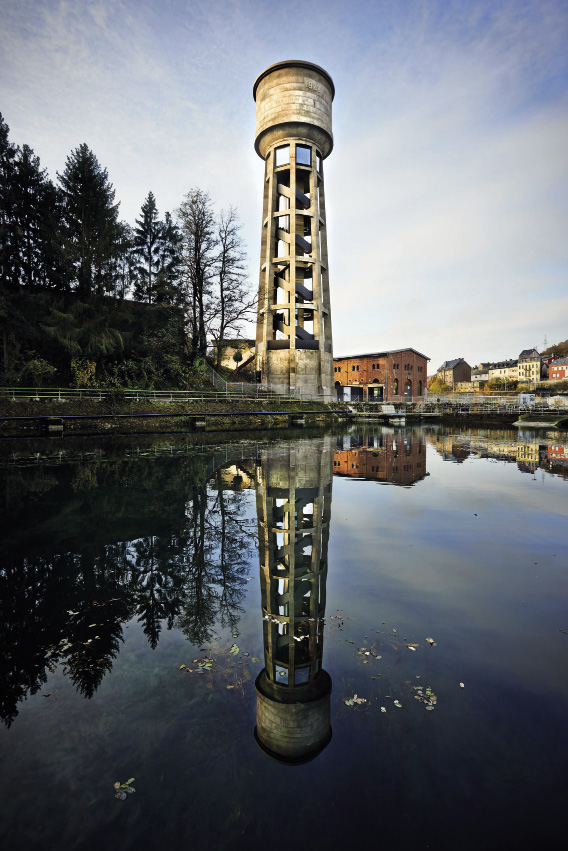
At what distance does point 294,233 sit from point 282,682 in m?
45.4

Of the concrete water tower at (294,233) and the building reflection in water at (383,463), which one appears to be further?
the concrete water tower at (294,233)

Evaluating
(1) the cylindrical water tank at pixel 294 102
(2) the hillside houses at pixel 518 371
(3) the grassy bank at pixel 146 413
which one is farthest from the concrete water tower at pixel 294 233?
(2) the hillside houses at pixel 518 371

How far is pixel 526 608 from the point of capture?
4512 mm

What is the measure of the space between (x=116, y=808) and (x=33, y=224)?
45.1 metres

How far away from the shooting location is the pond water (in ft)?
7.09

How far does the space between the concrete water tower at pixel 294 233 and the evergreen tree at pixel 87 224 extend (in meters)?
15.8

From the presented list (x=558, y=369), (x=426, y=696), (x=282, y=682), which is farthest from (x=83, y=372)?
(x=558, y=369)

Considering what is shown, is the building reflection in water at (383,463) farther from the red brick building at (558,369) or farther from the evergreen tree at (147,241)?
the red brick building at (558,369)

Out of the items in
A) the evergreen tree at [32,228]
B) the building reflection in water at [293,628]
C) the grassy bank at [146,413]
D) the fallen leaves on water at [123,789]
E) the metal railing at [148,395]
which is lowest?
the building reflection in water at [293,628]

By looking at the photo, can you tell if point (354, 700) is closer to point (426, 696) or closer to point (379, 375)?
point (426, 696)

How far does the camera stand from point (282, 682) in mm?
3305

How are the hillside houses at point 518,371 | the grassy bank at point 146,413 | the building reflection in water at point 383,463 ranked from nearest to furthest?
1. the building reflection in water at point 383,463
2. the grassy bank at point 146,413
3. the hillside houses at point 518,371

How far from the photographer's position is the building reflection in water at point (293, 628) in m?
2.83

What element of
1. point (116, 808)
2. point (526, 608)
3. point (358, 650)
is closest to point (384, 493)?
point (526, 608)
